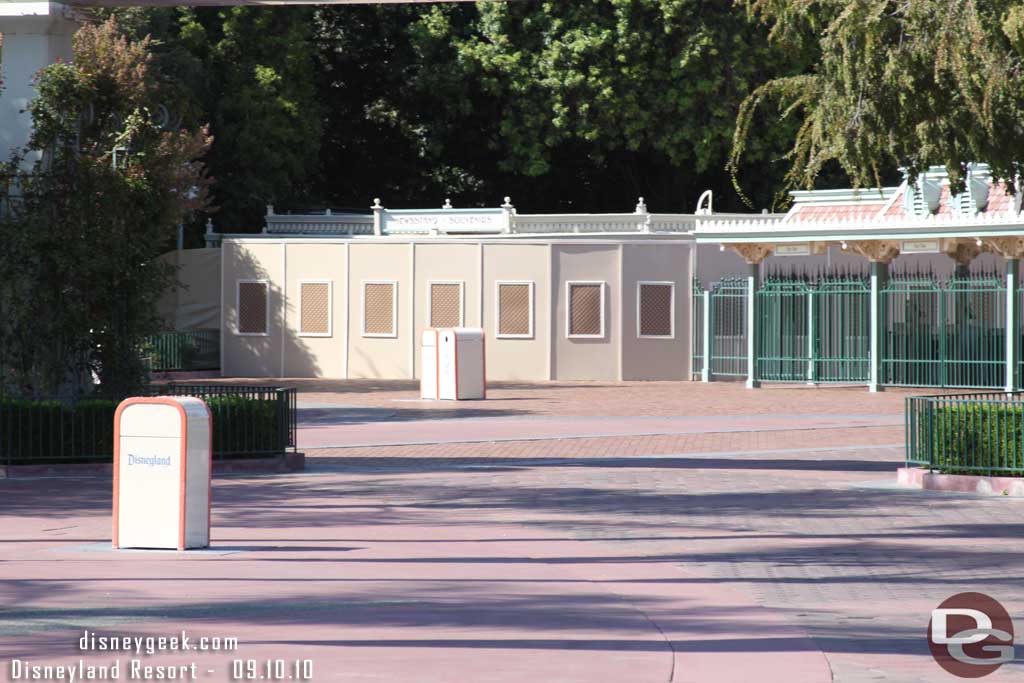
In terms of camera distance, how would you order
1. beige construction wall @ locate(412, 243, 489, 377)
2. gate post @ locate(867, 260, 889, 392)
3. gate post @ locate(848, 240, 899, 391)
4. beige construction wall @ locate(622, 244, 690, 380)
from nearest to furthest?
gate post @ locate(848, 240, 899, 391)
gate post @ locate(867, 260, 889, 392)
beige construction wall @ locate(622, 244, 690, 380)
beige construction wall @ locate(412, 243, 489, 377)

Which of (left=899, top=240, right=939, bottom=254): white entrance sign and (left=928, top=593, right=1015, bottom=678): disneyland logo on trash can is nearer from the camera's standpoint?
(left=928, top=593, right=1015, bottom=678): disneyland logo on trash can

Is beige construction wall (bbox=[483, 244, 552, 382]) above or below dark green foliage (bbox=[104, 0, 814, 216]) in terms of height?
below

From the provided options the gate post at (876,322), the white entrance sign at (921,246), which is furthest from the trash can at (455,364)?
the white entrance sign at (921,246)

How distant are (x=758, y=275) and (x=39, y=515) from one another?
79.6ft

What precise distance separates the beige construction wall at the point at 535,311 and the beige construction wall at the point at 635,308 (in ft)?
6.10

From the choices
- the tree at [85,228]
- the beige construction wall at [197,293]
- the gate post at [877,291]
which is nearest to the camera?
the tree at [85,228]

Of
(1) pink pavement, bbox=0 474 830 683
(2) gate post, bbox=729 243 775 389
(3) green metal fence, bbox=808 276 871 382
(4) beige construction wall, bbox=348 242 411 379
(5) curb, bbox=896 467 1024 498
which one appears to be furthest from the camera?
(4) beige construction wall, bbox=348 242 411 379

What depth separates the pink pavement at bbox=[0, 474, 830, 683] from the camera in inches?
296

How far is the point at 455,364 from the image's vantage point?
98.7 ft

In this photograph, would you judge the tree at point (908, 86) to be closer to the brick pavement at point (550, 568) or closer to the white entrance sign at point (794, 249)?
the brick pavement at point (550, 568)

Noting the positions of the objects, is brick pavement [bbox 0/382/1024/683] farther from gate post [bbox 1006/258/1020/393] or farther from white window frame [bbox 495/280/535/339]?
white window frame [bbox 495/280/535/339]

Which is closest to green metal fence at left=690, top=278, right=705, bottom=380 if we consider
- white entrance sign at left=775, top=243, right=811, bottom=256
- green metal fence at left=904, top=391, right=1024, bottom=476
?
white entrance sign at left=775, top=243, right=811, bottom=256

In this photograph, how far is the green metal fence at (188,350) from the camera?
38969mm

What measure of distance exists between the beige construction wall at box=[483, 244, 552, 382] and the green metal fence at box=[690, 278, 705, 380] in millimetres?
3394
